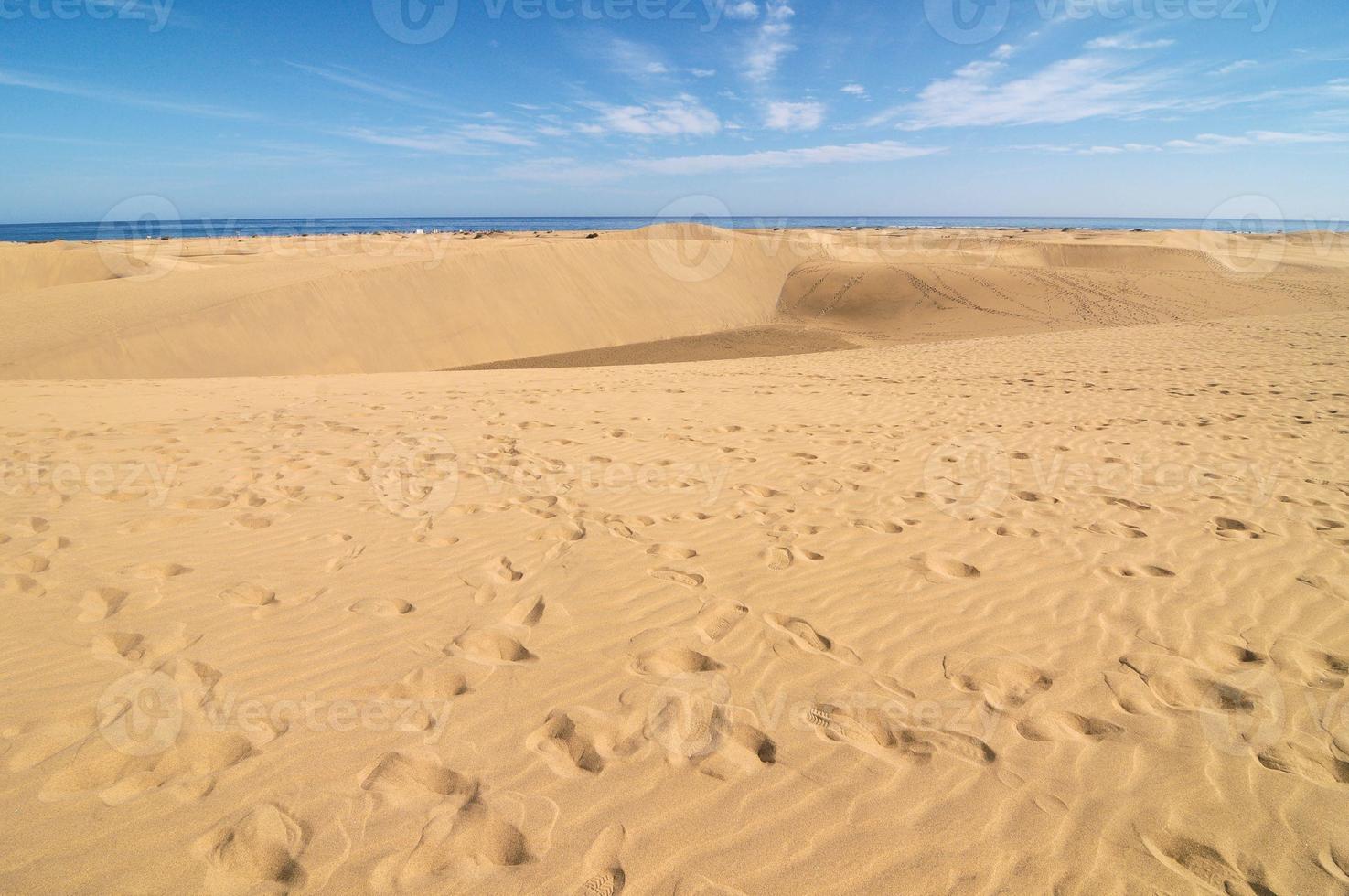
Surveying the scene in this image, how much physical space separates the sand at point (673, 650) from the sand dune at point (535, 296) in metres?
8.76

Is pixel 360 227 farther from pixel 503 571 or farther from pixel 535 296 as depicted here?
pixel 503 571

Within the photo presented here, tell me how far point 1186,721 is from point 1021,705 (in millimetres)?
595

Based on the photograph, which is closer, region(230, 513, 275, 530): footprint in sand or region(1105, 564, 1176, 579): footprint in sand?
region(1105, 564, 1176, 579): footprint in sand

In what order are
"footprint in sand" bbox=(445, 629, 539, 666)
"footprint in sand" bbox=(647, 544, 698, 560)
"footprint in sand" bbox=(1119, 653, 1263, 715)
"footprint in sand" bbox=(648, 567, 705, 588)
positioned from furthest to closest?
"footprint in sand" bbox=(647, 544, 698, 560) → "footprint in sand" bbox=(648, 567, 705, 588) → "footprint in sand" bbox=(445, 629, 539, 666) → "footprint in sand" bbox=(1119, 653, 1263, 715)

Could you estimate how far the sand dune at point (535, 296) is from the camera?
49.9 feet

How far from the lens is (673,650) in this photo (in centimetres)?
293

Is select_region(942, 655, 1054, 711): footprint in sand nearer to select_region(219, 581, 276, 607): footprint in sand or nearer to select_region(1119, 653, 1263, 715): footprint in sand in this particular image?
select_region(1119, 653, 1263, 715): footprint in sand

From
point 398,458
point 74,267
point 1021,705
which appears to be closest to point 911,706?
point 1021,705

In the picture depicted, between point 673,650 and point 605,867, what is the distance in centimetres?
110

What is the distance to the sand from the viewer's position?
6.38 ft

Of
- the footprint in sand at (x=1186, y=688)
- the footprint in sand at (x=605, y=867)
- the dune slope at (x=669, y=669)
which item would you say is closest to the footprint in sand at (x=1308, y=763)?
the dune slope at (x=669, y=669)

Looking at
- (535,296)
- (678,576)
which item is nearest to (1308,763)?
(678,576)

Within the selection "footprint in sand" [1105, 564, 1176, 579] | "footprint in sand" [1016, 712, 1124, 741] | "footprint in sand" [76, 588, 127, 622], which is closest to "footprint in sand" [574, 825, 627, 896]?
"footprint in sand" [1016, 712, 1124, 741]

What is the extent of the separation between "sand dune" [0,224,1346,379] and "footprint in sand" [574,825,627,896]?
54.0ft
